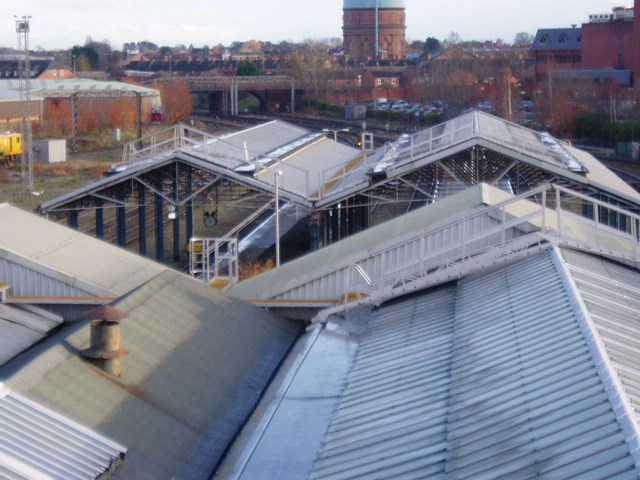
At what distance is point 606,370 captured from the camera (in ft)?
26.6

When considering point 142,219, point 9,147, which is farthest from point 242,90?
point 142,219

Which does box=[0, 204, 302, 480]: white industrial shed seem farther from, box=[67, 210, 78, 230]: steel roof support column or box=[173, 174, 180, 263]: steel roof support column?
box=[67, 210, 78, 230]: steel roof support column

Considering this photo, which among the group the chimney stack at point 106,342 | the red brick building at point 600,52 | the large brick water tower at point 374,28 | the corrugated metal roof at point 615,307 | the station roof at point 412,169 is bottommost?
the chimney stack at point 106,342

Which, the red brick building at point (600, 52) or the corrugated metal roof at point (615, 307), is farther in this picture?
the red brick building at point (600, 52)

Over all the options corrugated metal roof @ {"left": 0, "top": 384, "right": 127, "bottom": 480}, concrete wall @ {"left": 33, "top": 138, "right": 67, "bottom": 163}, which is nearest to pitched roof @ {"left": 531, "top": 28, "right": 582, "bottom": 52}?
concrete wall @ {"left": 33, "top": 138, "right": 67, "bottom": 163}

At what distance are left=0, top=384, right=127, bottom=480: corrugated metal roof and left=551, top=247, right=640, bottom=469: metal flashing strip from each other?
366 cm

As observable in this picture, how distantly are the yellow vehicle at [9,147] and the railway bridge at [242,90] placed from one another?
25104mm

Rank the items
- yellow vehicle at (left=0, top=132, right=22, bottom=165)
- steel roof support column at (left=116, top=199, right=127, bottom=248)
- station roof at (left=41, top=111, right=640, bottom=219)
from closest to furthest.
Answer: station roof at (left=41, top=111, right=640, bottom=219)
steel roof support column at (left=116, top=199, right=127, bottom=248)
yellow vehicle at (left=0, top=132, right=22, bottom=165)

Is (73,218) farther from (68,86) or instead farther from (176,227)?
(68,86)

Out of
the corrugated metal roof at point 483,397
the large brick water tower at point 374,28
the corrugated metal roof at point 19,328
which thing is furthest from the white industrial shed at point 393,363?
the large brick water tower at point 374,28

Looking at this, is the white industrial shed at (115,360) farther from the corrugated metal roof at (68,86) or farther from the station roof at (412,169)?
the corrugated metal roof at (68,86)

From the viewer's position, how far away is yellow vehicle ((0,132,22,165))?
46875 millimetres

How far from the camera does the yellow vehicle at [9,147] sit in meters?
46.9

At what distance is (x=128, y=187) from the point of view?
25234 millimetres
